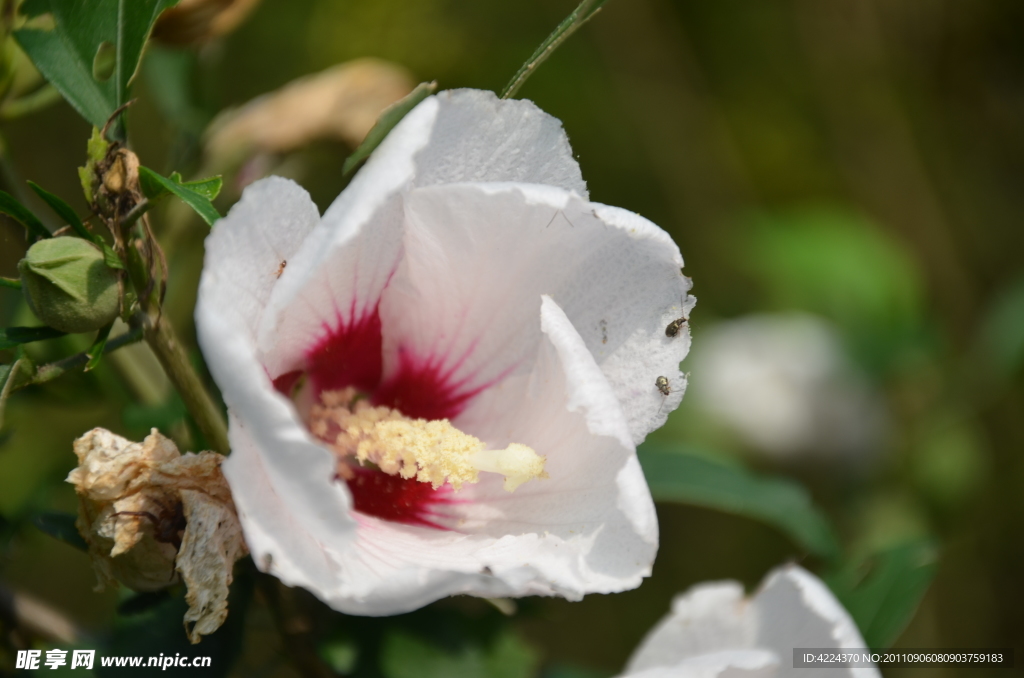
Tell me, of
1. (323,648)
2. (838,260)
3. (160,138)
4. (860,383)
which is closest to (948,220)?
(838,260)

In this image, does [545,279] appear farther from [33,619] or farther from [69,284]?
[33,619]

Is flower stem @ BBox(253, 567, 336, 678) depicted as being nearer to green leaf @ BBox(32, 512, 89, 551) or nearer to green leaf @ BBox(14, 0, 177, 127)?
green leaf @ BBox(32, 512, 89, 551)

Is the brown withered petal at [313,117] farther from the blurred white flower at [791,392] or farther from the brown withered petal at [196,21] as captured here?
the blurred white flower at [791,392]

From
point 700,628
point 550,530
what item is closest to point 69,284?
point 550,530

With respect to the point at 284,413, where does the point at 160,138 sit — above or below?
below

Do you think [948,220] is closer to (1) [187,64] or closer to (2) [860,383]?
(2) [860,383]

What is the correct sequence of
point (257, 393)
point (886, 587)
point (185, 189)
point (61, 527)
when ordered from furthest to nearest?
point (886, 587), point (61, 527), point (185, 189), point (257, 393)
